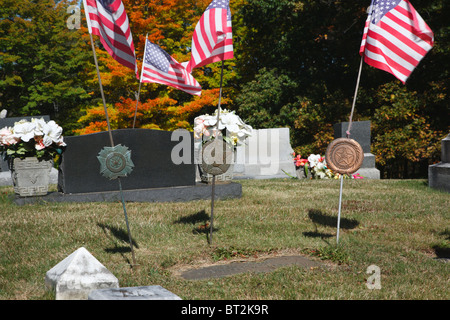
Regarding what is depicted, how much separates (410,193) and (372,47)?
16.1 ft

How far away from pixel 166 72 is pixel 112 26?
299 cm

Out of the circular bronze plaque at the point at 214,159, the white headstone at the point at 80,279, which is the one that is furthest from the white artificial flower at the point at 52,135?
the white headstone at the point at 80,279

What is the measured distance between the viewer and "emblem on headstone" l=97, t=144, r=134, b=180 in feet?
16.0

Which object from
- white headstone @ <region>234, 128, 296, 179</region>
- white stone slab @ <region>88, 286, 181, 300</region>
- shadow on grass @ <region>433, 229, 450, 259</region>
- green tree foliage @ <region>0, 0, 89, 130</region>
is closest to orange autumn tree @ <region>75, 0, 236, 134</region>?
green tree foliage @ <region>0, 0, 89, 130</region>

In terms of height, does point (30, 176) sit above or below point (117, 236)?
above

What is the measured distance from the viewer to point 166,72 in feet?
26.7

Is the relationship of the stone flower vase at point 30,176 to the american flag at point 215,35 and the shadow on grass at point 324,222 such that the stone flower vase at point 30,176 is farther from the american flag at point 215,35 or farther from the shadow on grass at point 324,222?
the shadow on grass at point 324,222

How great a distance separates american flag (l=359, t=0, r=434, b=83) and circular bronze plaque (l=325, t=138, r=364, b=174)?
1.02 metres

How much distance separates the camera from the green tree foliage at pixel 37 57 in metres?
23.5

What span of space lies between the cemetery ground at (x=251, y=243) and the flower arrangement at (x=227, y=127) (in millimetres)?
1268

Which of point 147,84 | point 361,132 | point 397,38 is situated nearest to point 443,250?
point 397,38

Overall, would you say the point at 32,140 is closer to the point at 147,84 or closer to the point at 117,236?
the point at 117,236

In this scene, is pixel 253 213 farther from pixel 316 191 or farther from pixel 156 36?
pixel 156 36

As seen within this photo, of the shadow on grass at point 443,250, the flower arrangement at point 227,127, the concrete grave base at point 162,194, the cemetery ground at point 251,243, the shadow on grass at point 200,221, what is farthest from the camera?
the concrete grave base at point 162,194
